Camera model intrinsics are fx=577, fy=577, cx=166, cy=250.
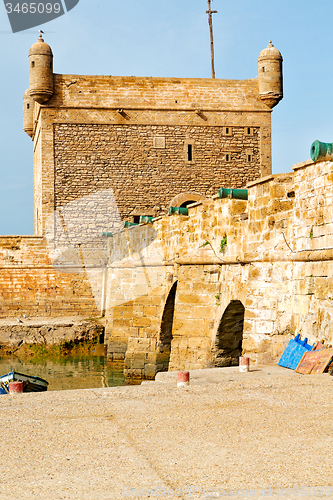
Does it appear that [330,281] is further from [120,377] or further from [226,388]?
[120,377]

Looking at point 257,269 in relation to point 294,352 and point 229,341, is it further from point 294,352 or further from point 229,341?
point 229,341

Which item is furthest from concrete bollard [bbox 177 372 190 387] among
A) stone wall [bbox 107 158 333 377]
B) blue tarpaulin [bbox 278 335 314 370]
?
stone wall [bbox 107 158 333 377]

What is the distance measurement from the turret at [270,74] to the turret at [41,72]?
742 cm

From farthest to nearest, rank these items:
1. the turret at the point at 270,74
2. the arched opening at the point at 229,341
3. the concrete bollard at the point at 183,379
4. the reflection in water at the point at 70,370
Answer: the turret at the point at 270,74, the reflection in water at the point at 70,370, the arched opening at the point at 229,341, the concrete bollard at the point at 183,379

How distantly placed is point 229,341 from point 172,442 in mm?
5657

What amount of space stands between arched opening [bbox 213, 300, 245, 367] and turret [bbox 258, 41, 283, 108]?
46.4 ft

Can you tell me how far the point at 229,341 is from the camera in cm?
861

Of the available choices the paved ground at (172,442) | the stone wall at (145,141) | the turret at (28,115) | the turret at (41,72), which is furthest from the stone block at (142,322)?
the turret at (28,115)

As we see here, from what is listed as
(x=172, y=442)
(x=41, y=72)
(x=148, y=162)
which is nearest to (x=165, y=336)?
(x=172, y=442)

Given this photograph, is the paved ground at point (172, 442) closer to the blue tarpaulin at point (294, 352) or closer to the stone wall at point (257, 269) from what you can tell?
the blue tarpaulin at point (294, 352)

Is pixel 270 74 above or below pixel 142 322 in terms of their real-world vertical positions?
above

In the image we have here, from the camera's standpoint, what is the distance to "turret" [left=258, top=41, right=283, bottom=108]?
2059cm

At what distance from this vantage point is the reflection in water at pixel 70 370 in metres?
13.4

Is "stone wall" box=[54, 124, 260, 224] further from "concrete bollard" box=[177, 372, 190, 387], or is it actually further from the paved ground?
the paved ground
